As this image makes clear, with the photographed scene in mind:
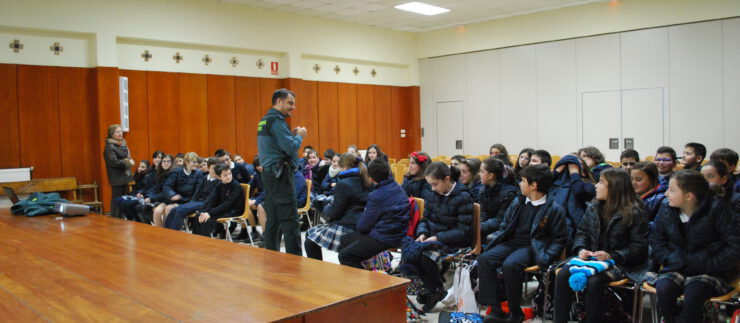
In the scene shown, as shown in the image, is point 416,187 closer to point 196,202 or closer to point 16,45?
point 196,202

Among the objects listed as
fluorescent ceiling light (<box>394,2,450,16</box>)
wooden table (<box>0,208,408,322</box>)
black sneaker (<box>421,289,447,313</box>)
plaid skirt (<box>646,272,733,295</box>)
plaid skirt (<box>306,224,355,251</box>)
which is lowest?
black sneaker (<box>421,289,447,313</box>)

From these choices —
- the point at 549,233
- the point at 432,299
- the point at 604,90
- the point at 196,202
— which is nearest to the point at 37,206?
the point at 196,202

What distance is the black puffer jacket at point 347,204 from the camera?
4.78 m

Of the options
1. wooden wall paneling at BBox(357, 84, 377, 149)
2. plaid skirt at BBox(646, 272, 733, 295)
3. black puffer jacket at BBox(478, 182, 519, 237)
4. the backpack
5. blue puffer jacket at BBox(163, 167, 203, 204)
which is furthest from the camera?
wooden wall paneling at BBox(357, 84, 377, 149)

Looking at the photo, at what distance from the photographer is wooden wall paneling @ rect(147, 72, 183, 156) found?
10469mm

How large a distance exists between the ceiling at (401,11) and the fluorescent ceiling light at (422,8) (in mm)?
199

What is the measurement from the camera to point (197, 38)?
10766 mm

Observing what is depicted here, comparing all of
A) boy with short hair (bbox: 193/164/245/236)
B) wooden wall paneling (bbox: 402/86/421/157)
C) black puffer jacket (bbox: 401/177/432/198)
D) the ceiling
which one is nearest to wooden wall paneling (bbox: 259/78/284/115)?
the ceiling

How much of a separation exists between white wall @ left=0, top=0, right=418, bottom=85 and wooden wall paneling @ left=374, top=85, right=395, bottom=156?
0.94 ft

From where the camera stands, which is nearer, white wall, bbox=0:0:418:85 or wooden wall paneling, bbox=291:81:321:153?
white wall, bbox=0:0:418:85

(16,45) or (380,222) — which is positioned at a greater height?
(16,45)

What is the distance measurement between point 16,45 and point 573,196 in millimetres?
8834

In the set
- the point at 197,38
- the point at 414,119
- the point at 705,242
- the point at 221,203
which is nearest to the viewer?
the point at 705,242

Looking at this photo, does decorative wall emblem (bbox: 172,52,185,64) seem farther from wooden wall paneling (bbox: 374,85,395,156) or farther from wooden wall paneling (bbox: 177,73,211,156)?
wooden wall paneling (bbox: 374,85,395,156)
